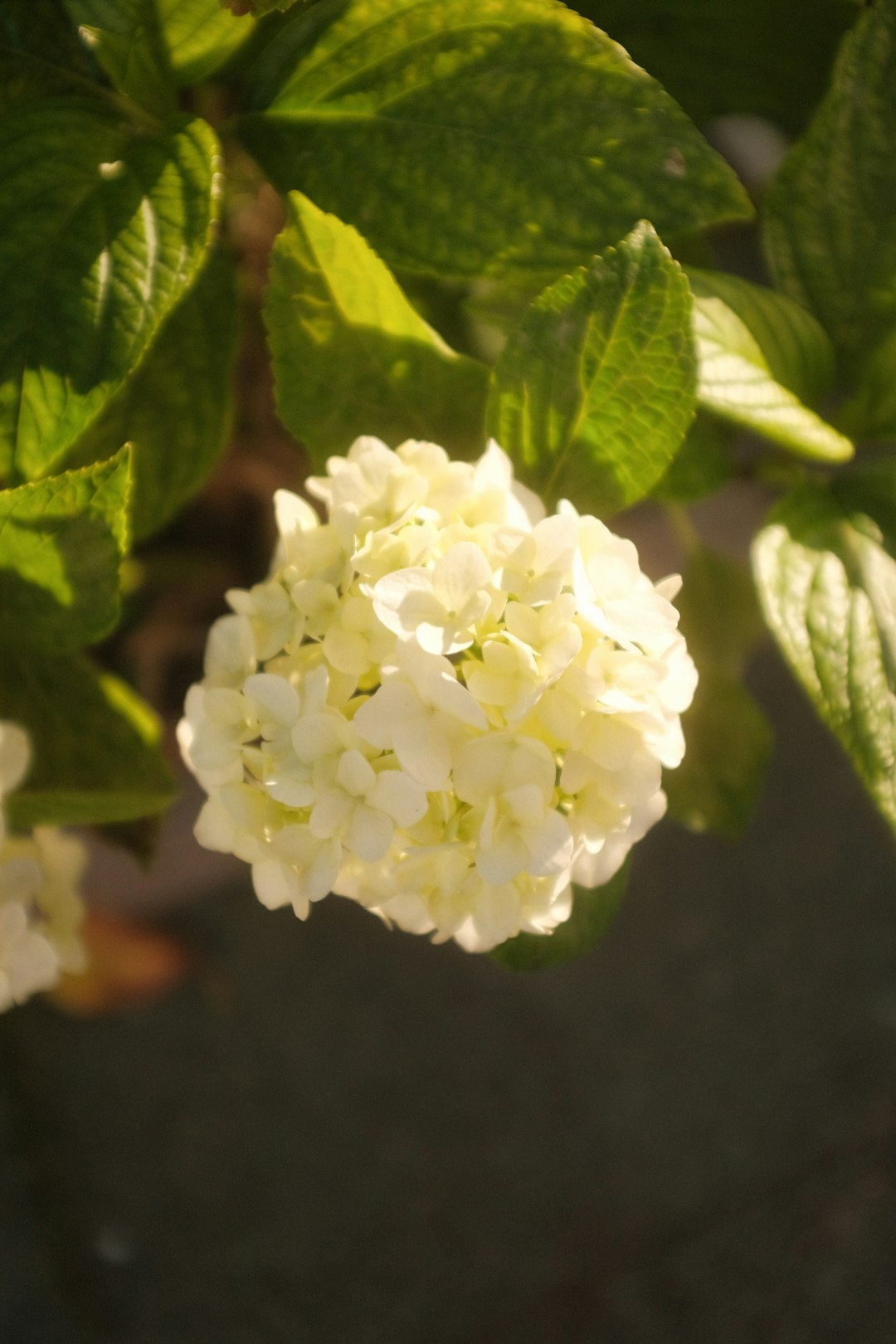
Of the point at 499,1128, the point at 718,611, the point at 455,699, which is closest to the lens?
the point at 455,699

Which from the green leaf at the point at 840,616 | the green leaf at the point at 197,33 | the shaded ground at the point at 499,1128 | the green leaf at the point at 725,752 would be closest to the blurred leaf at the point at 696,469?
the green leaf at the point at 840,616

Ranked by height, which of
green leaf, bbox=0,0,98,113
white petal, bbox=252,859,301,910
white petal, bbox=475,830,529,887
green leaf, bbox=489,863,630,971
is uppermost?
green leaf, bbox=0,0,98,113

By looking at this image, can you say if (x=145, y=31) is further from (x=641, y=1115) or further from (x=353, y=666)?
(x=641, y=1115)

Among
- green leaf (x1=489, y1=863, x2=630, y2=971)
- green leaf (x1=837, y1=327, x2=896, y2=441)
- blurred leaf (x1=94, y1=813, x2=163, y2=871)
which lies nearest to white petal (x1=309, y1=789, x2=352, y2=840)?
green leaf (x1=489, y1=863, x2=630, y2=971)

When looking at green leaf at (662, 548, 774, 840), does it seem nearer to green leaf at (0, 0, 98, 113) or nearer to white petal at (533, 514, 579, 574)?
white petal at (533, 514, 579, 574)

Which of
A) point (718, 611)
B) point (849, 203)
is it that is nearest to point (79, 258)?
point (849, 203)

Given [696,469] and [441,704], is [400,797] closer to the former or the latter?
[441,704]

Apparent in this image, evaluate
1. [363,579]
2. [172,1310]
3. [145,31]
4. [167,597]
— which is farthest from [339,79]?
[172,1310]
